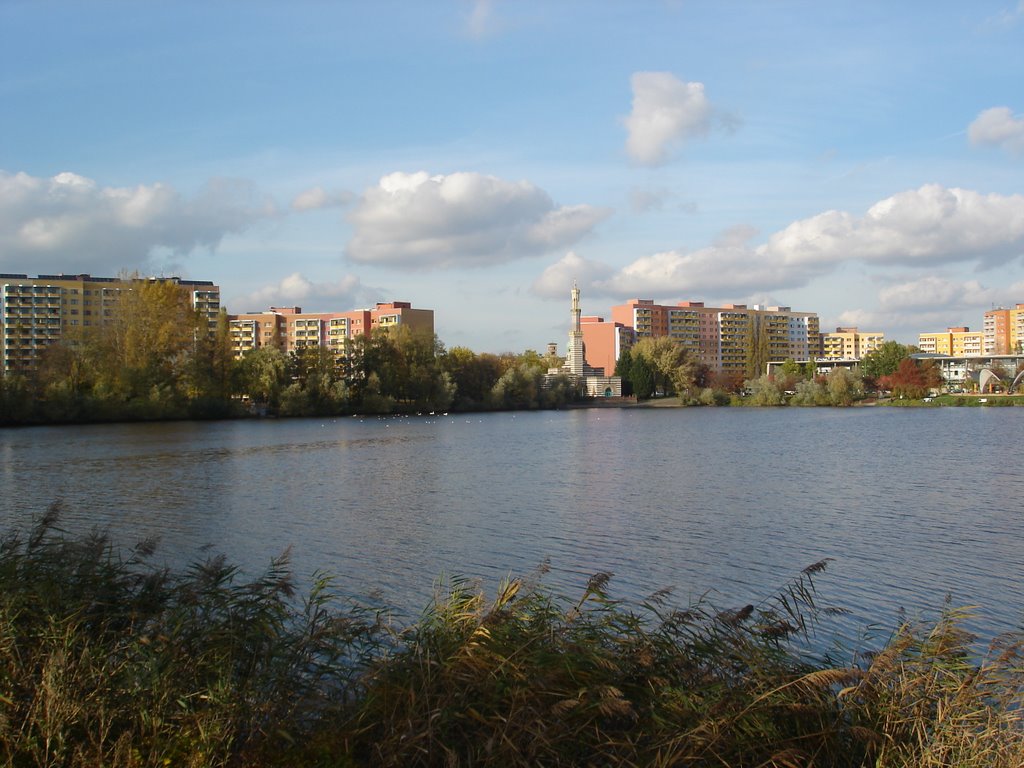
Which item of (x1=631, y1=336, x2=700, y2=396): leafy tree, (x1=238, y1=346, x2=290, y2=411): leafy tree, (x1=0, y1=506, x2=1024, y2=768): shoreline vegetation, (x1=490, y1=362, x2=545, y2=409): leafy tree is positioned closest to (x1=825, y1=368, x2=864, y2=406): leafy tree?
(x1=631, y1=336, x2=700, y2=396): leafy tree

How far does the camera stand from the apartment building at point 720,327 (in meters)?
175

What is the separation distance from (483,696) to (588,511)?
16173 mm

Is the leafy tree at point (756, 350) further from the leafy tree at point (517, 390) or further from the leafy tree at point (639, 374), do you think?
the leafy tree at point (517, 390)

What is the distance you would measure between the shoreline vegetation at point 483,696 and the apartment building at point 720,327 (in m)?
165

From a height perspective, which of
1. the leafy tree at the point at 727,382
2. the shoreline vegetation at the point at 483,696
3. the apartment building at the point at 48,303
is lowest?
the shoreline vegetation at the point at 483,696

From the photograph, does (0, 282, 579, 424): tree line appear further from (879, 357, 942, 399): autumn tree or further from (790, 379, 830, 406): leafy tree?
(879, 357, 942, 399): autumn tree

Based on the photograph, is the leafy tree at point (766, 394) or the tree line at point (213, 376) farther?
the leafy tree at point (766, 394)

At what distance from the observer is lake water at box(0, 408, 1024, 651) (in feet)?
48.4

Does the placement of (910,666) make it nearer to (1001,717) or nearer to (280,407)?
(1001,717)

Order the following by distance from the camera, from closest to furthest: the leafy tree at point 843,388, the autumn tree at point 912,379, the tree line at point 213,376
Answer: the tree line at point 213,376, the leafy tree at point 843,388, the autumn tree at point 912,379

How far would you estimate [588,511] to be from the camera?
73.9 feet

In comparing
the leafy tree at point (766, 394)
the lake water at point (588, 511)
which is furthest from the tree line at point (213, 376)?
the leafy tree at point (766, 394)

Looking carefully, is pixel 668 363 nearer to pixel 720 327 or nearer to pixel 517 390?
pixel 517 390

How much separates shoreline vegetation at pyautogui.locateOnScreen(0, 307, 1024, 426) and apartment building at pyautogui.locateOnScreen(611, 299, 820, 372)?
42096 millimetres
